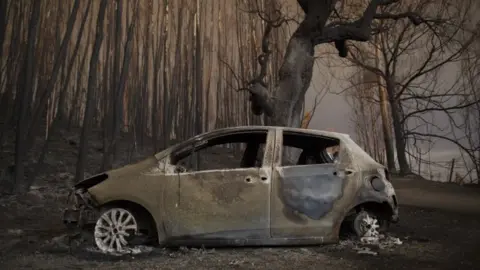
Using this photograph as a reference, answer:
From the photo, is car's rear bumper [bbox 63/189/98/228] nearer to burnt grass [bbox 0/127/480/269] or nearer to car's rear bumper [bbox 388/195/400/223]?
burnt grass [bbox 0/127/480/269]

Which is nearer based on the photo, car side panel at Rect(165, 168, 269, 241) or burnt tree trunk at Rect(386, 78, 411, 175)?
car side panel at Rect(165, 168, 269, 241)

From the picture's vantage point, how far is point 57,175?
9.26 m

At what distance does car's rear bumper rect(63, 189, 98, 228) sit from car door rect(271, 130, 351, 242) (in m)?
1.76

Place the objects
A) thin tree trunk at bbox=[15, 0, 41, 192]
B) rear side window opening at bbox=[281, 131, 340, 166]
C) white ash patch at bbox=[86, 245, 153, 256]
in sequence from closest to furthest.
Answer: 1. white ash patch at bbox=[86, 245, 153, 256]
2. rear side window opening at bbox=[281, 131, 340, 166]
3. thin tree trunk at bbox=[15, 0, 41, 192]

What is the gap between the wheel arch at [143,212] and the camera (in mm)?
4156

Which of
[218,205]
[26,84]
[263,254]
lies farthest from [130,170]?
Answer: [26,84]

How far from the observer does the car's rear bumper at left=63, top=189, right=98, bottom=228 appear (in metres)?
4.22

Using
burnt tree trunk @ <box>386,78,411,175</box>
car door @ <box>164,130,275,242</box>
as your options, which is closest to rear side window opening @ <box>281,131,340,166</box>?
car door @ <box>164,130,275,242</box>

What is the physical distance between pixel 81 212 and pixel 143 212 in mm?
588

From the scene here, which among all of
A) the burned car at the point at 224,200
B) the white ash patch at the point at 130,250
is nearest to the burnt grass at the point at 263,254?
the white ash patch at the point at 130,250

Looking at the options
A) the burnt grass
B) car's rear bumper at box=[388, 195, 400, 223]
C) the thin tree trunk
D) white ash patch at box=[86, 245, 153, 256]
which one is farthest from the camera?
the thin tree trunk

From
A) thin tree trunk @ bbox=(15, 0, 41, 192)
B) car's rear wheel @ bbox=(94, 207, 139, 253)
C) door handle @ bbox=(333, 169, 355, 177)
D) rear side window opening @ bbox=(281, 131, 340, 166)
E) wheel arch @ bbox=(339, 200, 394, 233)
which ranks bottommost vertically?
car's rear wheel @ bbox=(94, 207, 139, 253)

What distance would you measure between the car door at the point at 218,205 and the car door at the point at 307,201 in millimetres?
113

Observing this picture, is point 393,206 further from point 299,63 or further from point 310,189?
point 299,63
